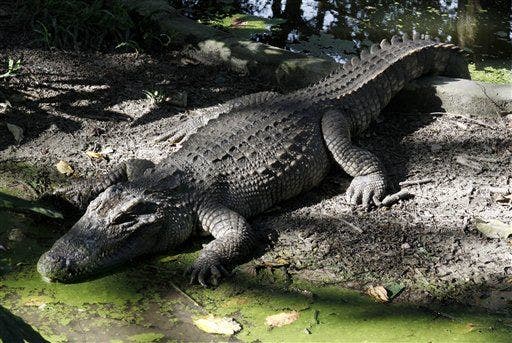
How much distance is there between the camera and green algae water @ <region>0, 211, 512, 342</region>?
3.64 metres

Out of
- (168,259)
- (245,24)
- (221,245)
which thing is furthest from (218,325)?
(245,24)

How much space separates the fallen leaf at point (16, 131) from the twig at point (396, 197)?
117 inches

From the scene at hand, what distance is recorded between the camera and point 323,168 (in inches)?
207

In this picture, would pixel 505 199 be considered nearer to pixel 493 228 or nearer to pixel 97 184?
pixel 493 228

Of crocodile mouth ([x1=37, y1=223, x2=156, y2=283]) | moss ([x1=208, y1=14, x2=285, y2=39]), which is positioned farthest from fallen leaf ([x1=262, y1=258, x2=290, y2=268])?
moss ([x1=208, y1=14, x2=285, y2=39])

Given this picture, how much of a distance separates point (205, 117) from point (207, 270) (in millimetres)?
2041

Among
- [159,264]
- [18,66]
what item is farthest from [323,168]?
[18,66]

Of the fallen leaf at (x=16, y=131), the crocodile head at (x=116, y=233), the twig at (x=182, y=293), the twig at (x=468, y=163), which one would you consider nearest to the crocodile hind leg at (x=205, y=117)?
the fallen leaf at (x=16, y=131)

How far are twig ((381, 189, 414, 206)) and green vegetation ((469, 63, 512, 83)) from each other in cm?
265

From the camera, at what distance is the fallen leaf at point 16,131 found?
5512 mm

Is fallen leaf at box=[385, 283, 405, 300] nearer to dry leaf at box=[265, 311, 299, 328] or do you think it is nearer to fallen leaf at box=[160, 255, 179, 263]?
dry leaf at box=[265, 311, 299, 328]

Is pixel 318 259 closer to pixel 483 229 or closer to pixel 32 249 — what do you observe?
pixel 483 229

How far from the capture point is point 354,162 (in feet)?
17.1

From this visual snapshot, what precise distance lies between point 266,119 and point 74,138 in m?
1.67
